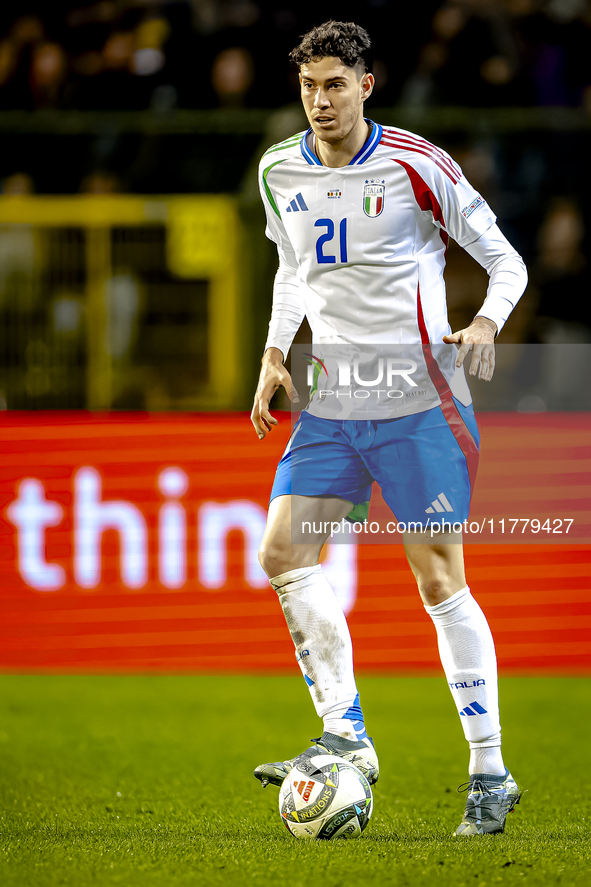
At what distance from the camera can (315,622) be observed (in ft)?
10.2

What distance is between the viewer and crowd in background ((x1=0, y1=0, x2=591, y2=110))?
23.9 ft

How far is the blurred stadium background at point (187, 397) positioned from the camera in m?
5.74

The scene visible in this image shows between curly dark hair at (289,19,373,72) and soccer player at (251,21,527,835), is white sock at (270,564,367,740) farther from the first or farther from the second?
curly dark hair at (289,19,373,72)

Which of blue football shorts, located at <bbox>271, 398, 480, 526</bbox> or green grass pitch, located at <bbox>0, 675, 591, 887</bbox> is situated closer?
green grass pitch, located at <bbox>0, 675, 591, 887</bbox>

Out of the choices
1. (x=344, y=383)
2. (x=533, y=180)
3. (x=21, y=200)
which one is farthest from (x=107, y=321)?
(x=344, y=383)

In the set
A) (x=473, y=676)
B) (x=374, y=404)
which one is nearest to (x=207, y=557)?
(x=374, y=404)

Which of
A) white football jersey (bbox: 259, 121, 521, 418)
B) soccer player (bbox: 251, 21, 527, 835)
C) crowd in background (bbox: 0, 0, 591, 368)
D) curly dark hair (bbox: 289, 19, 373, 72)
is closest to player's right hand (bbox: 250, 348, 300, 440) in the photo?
soccer player (bbox: 251, 21, 527, 835)

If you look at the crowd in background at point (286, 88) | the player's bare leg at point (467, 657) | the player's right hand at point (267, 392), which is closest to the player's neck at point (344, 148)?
the player's right hand at point (267, 392)

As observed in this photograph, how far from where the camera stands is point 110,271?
596cm

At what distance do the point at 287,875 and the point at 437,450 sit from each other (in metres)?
1.18

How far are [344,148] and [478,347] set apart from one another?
0.72 metres

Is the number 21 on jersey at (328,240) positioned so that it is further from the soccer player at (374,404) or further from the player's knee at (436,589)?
the player's knee at (436,589)

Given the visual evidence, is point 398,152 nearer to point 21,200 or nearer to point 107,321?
point 107,321

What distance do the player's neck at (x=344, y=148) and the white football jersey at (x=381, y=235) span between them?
2cm
